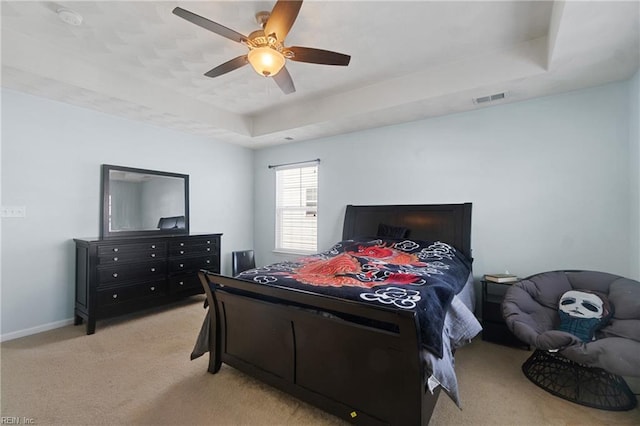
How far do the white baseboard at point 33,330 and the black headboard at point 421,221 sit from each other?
349 centimetres

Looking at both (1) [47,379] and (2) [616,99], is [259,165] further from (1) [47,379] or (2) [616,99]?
(2) [616,99]

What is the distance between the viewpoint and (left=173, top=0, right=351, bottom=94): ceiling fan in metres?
1.72

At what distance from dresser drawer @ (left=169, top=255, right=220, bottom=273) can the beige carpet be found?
1.08 m

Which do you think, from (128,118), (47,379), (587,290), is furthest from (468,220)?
(128,118)

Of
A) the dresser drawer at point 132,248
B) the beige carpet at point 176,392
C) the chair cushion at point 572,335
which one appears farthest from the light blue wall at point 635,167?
the dresser drawer at point 132,248

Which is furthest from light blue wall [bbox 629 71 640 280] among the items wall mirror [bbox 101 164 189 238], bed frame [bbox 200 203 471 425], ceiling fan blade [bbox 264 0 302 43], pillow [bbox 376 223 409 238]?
wall mirror [bbox 101 164 189 238]

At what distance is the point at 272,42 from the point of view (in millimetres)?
1956

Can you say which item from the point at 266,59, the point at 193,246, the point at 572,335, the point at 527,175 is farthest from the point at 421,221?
the point at 193,246

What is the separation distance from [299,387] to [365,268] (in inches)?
40.7

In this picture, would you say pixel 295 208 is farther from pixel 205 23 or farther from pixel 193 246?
pixel 205 23

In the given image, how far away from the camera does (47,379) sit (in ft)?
7.03

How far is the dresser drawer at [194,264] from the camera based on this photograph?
147 inches

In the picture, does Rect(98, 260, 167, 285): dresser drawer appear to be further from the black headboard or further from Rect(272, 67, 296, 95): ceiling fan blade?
Rect(272, 67, 296, 95): ceiling fan blade

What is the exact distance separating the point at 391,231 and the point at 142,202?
3.36 m
